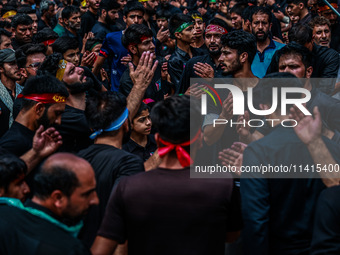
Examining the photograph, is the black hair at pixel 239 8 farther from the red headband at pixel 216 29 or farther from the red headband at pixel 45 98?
the red headband at pixel 45 98

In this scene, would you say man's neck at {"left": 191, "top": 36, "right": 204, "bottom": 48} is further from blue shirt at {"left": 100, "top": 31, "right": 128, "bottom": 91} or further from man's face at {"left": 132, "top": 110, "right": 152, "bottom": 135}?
man's face at {"left": 132, "top": 110, "right": 152, "bottom": 135}

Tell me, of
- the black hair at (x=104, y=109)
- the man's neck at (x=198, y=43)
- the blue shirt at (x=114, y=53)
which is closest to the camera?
the black hair at (x=104, y=109)

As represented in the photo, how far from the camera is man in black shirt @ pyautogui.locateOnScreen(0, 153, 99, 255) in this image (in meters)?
2.27

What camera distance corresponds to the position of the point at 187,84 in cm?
565

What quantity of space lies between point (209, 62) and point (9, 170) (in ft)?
11.7

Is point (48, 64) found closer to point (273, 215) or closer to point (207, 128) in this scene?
point (207, 128)

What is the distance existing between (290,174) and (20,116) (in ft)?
7.68

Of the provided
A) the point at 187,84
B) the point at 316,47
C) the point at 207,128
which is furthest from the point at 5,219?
the point at 316,47

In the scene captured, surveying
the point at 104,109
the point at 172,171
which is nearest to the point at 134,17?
the point at 104,109

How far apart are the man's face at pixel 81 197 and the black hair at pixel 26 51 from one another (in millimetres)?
4113

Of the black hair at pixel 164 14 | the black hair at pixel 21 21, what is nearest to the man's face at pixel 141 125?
the black hair at pixel 21 21

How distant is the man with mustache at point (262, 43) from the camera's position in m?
6.37

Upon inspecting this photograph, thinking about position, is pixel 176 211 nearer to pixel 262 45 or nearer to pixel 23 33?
pixel 262 45

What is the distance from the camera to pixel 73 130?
4.14 meters
